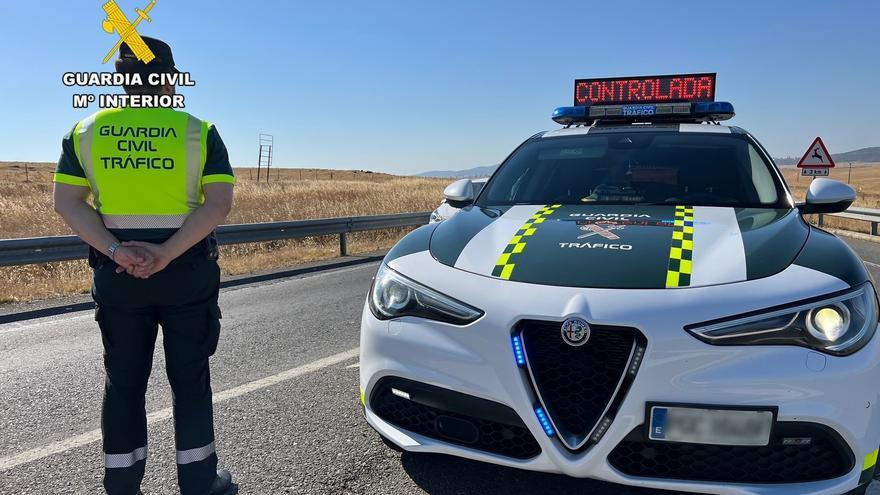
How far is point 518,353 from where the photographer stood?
200 centimetres

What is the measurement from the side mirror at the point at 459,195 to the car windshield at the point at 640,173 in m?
0.09

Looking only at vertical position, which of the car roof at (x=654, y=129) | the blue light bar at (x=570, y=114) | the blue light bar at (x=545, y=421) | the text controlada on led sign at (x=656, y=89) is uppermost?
the text controlada on led sign at (x=656, y=89)

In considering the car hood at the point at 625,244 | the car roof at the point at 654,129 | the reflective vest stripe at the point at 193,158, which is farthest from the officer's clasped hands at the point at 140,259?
the car roof at the point at 654,129

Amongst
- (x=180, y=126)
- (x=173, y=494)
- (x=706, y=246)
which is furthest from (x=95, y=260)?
(x=706, y=246)

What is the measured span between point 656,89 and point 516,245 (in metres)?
3.26

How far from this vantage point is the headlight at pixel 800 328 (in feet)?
6.17

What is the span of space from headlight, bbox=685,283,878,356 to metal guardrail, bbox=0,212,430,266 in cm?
736

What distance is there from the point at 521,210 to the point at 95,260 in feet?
6.57

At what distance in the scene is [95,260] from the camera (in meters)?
2.20

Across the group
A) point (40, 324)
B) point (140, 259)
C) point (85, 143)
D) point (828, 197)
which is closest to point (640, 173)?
point (828, 197)

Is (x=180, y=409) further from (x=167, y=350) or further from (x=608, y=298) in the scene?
(x=608, y=298)

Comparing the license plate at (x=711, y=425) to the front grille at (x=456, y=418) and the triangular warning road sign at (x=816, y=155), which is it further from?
the triangular warning road sign at (x=816, y=155)

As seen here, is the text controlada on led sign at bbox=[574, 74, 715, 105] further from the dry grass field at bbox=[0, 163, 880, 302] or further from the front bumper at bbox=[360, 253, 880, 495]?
the dry grass field at bbox=[0, 163, 880, 302]

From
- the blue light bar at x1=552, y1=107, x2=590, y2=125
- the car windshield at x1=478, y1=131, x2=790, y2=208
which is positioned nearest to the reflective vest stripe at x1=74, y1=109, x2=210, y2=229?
the car windshield at x1=478, y1=131, x2=790, y2=208
